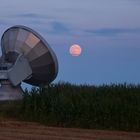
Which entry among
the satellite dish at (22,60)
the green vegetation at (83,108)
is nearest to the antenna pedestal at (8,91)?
the satellite dish at (22,60)

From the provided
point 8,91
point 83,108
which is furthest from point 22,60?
point 83,108

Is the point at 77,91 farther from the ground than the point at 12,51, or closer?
closer

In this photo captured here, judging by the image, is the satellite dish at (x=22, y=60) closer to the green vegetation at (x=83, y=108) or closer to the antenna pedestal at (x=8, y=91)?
the antenna pedestal at (x=8, y=91)

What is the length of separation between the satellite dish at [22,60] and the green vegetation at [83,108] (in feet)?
10.5

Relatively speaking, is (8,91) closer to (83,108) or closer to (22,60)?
(22,60)

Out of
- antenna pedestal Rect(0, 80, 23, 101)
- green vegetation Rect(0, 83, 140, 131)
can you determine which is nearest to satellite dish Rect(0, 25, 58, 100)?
antenna pedestal Rect(0, 80, 23, 101)

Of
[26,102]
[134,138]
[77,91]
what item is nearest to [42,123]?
[26,102]

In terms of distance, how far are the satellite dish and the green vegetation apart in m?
3.20

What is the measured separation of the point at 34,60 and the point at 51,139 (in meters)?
19.7

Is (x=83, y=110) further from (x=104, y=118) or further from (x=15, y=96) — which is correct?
(x=15, y=96)

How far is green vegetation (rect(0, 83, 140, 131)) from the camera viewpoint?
31062 millimetres

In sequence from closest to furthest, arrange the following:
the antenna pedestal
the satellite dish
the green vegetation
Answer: the green vegetation → the satellite dish → the antenna pedestal

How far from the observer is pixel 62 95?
3516 centimetres

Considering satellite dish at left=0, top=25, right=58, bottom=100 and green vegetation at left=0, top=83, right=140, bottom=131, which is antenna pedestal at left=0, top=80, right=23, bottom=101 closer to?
satellite dish at left=0, top=25, right=58, bottom=100
